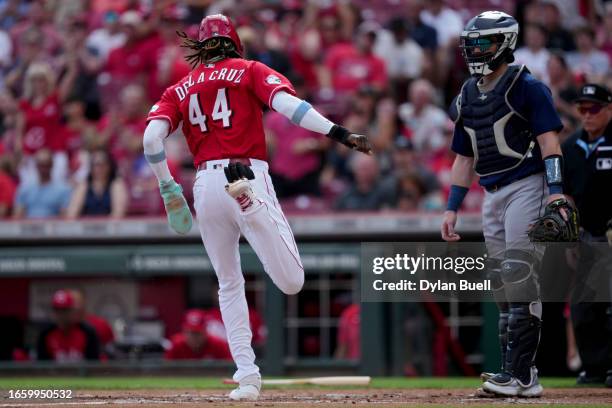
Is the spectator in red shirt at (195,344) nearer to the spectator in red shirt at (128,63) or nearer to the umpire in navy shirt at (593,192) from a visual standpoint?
the umpire in navy shirt at (593,192)

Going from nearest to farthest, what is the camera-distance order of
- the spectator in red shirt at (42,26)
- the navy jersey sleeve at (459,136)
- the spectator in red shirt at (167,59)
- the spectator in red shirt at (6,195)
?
1. the navy jersey sleeve at (459,136)
2. the spectator in red shirt at (6,195)
3. the spectator in red shirt at (167,59)
4. the spectator in red shirt at (42,26)

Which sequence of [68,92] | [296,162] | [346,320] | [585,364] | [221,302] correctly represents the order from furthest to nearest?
[68,92]
[296,162]
[346,320]
[585,364]
[221,302]

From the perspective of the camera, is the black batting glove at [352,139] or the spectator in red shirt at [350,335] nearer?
the black batting glove at [352,139]

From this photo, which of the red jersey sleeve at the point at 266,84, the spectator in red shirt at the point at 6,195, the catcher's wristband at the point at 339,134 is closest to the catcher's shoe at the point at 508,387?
the catcher's wristband at the point at 339,134

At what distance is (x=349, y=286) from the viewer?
11.1 m

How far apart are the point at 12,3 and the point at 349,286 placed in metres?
7.84

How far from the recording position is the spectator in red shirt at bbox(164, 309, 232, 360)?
10844 mm

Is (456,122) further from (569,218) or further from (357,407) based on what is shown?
(357,407)

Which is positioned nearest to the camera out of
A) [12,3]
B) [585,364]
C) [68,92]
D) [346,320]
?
[585,364]

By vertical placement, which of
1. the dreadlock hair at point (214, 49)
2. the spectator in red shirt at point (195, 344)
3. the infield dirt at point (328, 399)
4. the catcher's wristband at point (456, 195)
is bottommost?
the spectator in red shirt at point (195, 344)

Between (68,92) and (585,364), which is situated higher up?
(68,92)

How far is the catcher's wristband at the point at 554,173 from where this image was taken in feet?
20.8

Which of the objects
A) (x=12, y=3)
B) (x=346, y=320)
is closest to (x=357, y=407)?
(x=346, y=320)

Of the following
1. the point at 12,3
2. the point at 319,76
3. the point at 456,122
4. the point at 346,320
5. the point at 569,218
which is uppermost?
the point at 12,3
